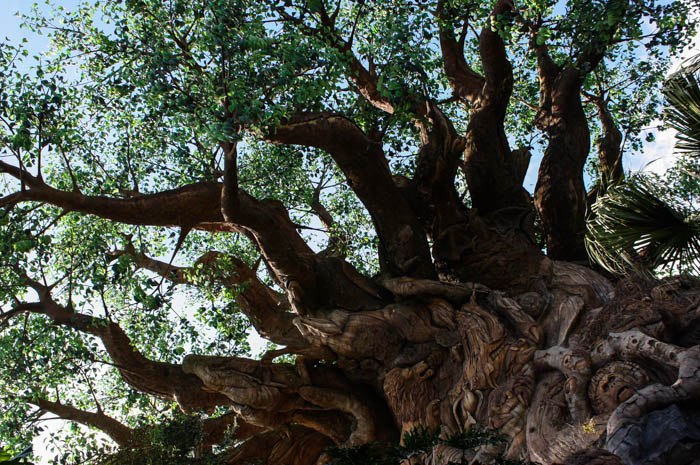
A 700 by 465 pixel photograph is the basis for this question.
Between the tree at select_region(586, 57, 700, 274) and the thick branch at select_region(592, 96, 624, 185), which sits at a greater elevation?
the thick branch at select_region(592, 96, 624, 185)

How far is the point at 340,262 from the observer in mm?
8953

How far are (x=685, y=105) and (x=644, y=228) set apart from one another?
4.23 ft

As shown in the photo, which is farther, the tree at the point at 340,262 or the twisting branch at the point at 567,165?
the twisting branch at the point at 567,165

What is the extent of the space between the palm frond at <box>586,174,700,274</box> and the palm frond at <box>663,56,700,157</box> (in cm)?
56

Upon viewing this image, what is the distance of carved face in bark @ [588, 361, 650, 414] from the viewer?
18.4 feet

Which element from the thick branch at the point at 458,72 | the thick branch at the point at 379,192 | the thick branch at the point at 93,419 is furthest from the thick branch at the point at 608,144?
the thick branch at the point at 93,419

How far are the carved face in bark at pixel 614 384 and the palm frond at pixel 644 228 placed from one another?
1.12 meters

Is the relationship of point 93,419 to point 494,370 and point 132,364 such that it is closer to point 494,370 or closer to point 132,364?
point 132,364

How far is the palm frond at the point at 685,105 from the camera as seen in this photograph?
5.79 metres

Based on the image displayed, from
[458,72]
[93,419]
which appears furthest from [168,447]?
[458,72]

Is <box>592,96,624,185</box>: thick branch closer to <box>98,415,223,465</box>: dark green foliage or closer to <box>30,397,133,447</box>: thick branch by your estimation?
<box>98,415,223,465</box>: dark green foliage

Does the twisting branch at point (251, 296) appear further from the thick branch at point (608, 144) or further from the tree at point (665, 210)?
the thick branch at point (608, 144)

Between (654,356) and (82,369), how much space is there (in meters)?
7.73

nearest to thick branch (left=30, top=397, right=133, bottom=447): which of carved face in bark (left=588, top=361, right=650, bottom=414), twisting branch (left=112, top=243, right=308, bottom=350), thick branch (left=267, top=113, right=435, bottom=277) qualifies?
twisting branch (left=112, top=243, right=308, bottom=350)
